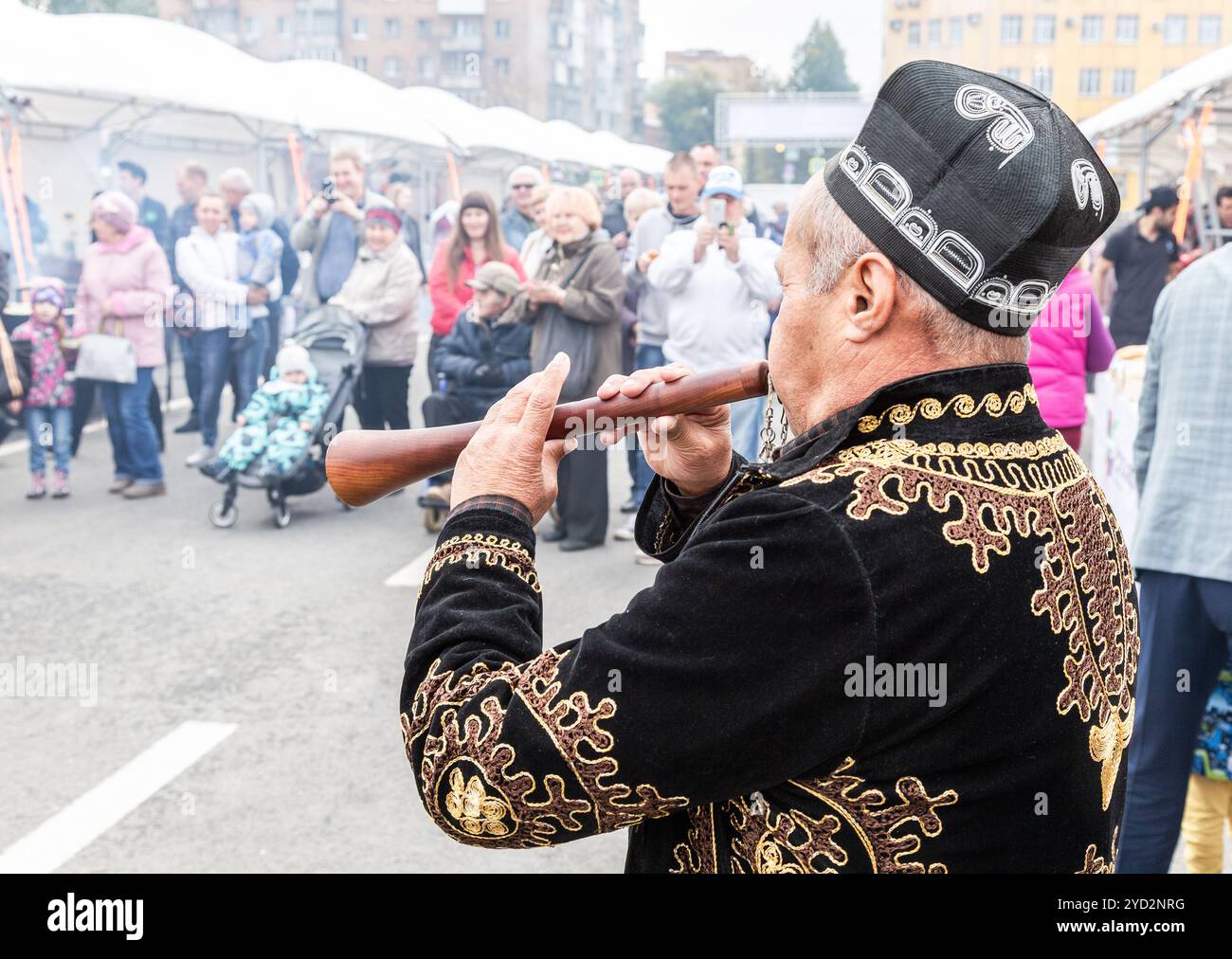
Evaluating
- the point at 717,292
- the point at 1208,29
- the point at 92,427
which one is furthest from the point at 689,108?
the point at 717,292

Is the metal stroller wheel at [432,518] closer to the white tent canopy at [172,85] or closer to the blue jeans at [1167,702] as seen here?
the blue jeans at [1167,702]

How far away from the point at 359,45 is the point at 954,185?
3458 inches

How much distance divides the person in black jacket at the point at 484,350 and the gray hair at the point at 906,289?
5817mm

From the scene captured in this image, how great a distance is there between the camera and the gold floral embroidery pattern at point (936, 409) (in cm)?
130

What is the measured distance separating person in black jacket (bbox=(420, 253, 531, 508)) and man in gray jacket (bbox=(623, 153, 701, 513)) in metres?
0.75

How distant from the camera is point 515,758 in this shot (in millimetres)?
1252

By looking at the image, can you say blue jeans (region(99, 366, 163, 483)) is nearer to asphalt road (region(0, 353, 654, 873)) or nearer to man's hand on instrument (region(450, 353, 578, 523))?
asphalt road (region(0, 353, 654, 873))

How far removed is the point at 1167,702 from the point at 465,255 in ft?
19.2

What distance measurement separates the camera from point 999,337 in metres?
1.33

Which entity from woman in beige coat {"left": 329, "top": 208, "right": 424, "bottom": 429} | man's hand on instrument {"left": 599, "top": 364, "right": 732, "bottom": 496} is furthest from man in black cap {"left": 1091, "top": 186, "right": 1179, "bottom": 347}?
man's hand on instrument {"left": 599, "top": 364, "right": 732, "bottom": 496}

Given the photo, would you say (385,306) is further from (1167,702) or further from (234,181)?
(1167,702)

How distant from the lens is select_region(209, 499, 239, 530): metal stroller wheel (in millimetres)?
7527

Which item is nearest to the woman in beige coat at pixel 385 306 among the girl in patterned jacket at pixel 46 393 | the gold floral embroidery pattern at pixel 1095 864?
the girl in patterned jacket at pixel 46 393
